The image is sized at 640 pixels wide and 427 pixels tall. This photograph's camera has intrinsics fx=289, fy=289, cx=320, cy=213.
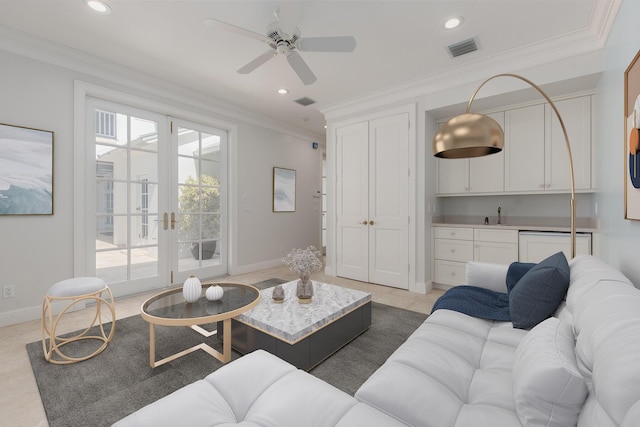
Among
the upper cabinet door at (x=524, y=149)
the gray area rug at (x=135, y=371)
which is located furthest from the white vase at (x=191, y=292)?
the upper cabinet door at (x=524, y=149)

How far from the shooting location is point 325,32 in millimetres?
2637

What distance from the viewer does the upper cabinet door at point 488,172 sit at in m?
3.58

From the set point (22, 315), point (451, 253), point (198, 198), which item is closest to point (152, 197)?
point (198, 198)

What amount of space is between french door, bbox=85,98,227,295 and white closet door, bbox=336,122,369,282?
5.95 feet

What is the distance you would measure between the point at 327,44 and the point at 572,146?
115 inches

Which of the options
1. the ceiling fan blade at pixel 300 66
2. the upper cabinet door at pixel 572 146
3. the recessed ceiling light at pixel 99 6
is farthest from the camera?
the upper cabinet door at pixel 572 146

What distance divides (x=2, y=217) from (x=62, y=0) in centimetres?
194

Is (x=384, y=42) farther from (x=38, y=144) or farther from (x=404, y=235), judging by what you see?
(x=38, y=144)

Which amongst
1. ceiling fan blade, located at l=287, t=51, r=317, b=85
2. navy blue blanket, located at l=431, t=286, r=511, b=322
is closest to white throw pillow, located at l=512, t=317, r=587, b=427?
navy blue blanket, located at l=431, t=286, r=511, b=322

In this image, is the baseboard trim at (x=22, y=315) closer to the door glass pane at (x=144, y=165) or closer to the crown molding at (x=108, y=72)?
the door glass pane at (x=144, y=165)

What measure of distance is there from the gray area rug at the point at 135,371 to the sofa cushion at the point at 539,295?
94cm

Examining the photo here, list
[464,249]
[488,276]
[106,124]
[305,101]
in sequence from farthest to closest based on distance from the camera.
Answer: [305,101]
[464,249]
[106,124]
[488,276]

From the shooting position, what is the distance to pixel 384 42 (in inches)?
109

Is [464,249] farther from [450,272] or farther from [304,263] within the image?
[304,263]
